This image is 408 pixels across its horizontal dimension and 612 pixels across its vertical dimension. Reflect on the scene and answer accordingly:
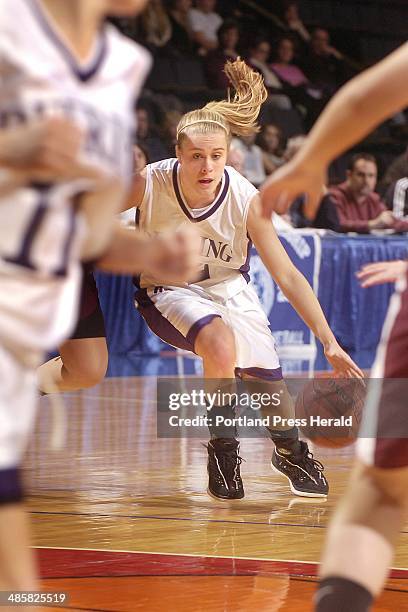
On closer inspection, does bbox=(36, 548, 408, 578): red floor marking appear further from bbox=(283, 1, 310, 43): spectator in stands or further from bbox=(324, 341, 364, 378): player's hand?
bbox=(283, 1, 310, 43): spectator in stands

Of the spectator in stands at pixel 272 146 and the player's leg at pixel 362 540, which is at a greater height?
the spectator in stands at pixel 272 146

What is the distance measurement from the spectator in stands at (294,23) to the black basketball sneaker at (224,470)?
1288 cm

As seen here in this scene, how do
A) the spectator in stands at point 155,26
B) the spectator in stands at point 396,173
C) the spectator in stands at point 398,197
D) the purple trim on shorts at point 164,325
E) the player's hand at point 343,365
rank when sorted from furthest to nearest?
the spectator in stands at point 155,26 → the spectator in stands at point 396,173 → the spectator in stands at point 398,197 → the purple trim on shorts at point 164,325 → the player's hand at point 343,365

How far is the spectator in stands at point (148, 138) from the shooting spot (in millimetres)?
12414

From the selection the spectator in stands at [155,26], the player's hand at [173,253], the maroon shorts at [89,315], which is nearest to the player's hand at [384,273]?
the player's hand at [173,253]

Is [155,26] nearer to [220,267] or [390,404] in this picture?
[220,267]

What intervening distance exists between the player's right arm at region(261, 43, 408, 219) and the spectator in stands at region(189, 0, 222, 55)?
527 inches

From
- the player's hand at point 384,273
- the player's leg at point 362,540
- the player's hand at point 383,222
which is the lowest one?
the player's leg at point 362,540

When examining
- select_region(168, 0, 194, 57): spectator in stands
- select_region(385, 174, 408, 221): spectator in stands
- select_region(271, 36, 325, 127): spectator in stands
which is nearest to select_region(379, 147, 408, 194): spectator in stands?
select_region(385, 174, 408, 221): spectator in stands

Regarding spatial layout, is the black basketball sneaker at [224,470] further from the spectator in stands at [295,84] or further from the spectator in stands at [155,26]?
the spectator in stands at [295,84]

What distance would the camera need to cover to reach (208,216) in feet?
18.1

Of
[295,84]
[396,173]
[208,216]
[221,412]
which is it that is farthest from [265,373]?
[295,84]

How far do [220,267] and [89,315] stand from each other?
71cm

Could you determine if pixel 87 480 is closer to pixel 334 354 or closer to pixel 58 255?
pixel 334 354
